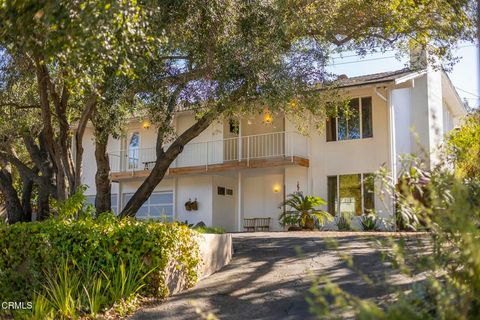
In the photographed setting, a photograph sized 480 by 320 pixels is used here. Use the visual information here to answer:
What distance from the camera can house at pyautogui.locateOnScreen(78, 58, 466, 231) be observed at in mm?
18656

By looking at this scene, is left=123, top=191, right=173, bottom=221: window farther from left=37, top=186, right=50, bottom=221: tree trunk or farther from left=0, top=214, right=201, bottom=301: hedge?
left=0, top=214, right=201, bottom=301: hedge

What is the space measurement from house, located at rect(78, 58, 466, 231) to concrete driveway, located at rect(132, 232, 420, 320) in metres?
6.94

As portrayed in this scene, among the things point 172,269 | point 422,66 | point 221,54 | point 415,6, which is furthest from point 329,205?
point 172,269

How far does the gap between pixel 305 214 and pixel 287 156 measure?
247cm

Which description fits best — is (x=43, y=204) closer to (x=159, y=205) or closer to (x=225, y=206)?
(x=159, y=205)

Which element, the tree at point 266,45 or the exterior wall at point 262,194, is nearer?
the tree at point 266,45

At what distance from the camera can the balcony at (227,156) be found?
1994cm

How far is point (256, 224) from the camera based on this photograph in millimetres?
21281

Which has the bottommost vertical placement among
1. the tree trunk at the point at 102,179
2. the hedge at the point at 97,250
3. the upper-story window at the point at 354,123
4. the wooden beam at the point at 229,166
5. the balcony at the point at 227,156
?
the hedge at the point at 97,250

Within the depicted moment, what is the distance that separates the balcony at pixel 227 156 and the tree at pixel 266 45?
18.6ft

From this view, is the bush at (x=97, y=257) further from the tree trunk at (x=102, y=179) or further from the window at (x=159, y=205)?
the window at (x=159, y=205)

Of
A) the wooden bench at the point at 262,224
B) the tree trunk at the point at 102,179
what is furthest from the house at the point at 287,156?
the tree trunk at the point at 102,179

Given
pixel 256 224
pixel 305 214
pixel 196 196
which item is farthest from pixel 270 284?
pixel 196 196

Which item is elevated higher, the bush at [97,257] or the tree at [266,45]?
the tree at [266,45]
